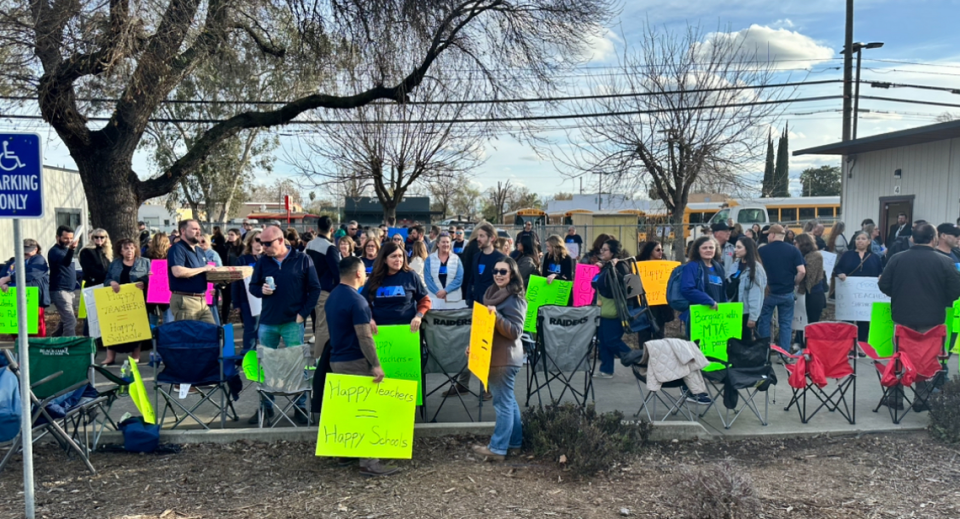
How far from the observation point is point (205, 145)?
1242cm

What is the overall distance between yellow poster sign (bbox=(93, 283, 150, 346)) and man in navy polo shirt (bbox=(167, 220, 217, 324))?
1.16ft

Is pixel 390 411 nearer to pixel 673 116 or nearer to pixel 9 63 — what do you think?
pixel 9 63

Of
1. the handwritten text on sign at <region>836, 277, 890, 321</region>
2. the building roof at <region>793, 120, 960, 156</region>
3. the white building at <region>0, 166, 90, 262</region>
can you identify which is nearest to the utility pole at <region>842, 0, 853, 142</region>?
the building roof at <region>793, 120, 960, 156</region>

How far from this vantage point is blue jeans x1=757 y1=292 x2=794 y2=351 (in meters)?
8.18

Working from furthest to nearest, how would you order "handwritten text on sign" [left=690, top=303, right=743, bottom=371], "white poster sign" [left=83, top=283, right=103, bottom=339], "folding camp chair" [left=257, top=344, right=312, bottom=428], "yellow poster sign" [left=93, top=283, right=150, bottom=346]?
1. "white poster sign" [left=83, top=283, right=103, bottom=339]
2. "yellow poster sign" [left=93, top=283, right=150, bottom=346]
3. "handwritten text on sign" [left=690, top=303, right=743, bottom=371]
4. "folding camp chair" [left=257, top=344, right=312, bottom=428]

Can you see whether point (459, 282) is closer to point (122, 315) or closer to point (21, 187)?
point (122, 315)

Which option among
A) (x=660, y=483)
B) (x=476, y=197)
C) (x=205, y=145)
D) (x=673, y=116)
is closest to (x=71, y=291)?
(x=205, y=145)

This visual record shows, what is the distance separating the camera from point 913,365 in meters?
6.06

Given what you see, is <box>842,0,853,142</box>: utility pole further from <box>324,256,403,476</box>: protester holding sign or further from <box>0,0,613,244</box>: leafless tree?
<box>324,256,403,476</box>: protester holding sign

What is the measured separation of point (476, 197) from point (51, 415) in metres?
71.9

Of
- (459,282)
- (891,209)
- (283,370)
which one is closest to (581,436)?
(283,370)

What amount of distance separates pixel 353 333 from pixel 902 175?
17286 mm

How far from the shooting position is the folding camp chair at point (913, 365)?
593 cm

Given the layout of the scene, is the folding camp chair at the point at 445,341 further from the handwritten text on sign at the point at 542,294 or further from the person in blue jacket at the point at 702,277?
the person in blue jacket at the point at 702,277
